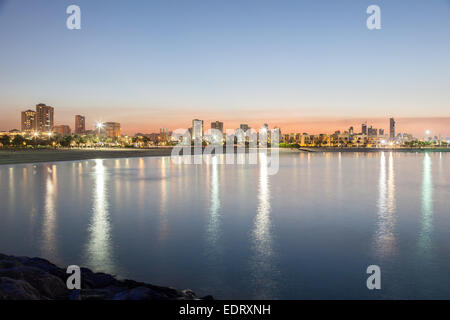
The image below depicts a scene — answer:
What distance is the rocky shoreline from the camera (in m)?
4.97

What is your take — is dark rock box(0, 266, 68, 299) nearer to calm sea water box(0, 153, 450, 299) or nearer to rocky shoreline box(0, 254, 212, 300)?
rocky shoreline box(0, 254, 212, 300)

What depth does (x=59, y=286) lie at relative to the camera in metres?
5.60

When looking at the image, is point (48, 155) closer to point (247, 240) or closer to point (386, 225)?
point (247, 240)

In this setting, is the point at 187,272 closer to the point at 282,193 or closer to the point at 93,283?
the point at 93,283

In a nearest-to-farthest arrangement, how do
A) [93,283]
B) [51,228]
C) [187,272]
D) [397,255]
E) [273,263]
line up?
1. [93,283]
2. [187,272]
3. [273,263]
4. [397,255]
5. [51,228]

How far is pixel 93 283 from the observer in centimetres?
598

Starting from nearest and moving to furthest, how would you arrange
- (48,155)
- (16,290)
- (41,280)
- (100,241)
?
1. (16,290)
2. (41,280)
3. (100,241)
4. (48,155)

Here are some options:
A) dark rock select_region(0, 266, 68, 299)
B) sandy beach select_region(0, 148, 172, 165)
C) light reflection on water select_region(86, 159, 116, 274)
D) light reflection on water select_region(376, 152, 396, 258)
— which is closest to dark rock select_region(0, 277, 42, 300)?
dark rock select_region(0, 266, 68, 299)

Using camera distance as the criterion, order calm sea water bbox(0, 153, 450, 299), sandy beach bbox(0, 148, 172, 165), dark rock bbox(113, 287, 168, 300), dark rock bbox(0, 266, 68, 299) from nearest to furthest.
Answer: dark rock bbox(113, 287, 168, 300) < dark rock bbox(0, 266, 68, 299) < calm sea water bbox(0, 153, 450, 299) < sandy beach bbox(0, 148, 172, 165)

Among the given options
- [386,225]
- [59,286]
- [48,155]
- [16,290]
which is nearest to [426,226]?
[386,225]
